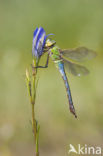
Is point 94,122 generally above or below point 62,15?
below

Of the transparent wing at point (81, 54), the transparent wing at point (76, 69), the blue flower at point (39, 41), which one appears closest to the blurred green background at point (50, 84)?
the transparent wing at point (76, 69)

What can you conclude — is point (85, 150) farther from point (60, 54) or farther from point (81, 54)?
point (60, 54)

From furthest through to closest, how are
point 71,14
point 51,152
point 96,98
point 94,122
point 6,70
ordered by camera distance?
point 71,14
point 6,70
point 96,98
point 94,122
point 51,152

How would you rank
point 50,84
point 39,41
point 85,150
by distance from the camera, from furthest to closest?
point 50,84 → point 85,150 → point 39,41

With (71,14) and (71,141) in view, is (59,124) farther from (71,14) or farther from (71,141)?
(71,14)

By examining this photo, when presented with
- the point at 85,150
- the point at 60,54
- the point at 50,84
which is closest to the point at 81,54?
the point at 60,54

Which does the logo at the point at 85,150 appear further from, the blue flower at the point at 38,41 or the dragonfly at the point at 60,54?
the blue flower at the point at 38,41

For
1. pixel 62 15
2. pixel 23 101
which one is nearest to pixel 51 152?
pixel 23 101
